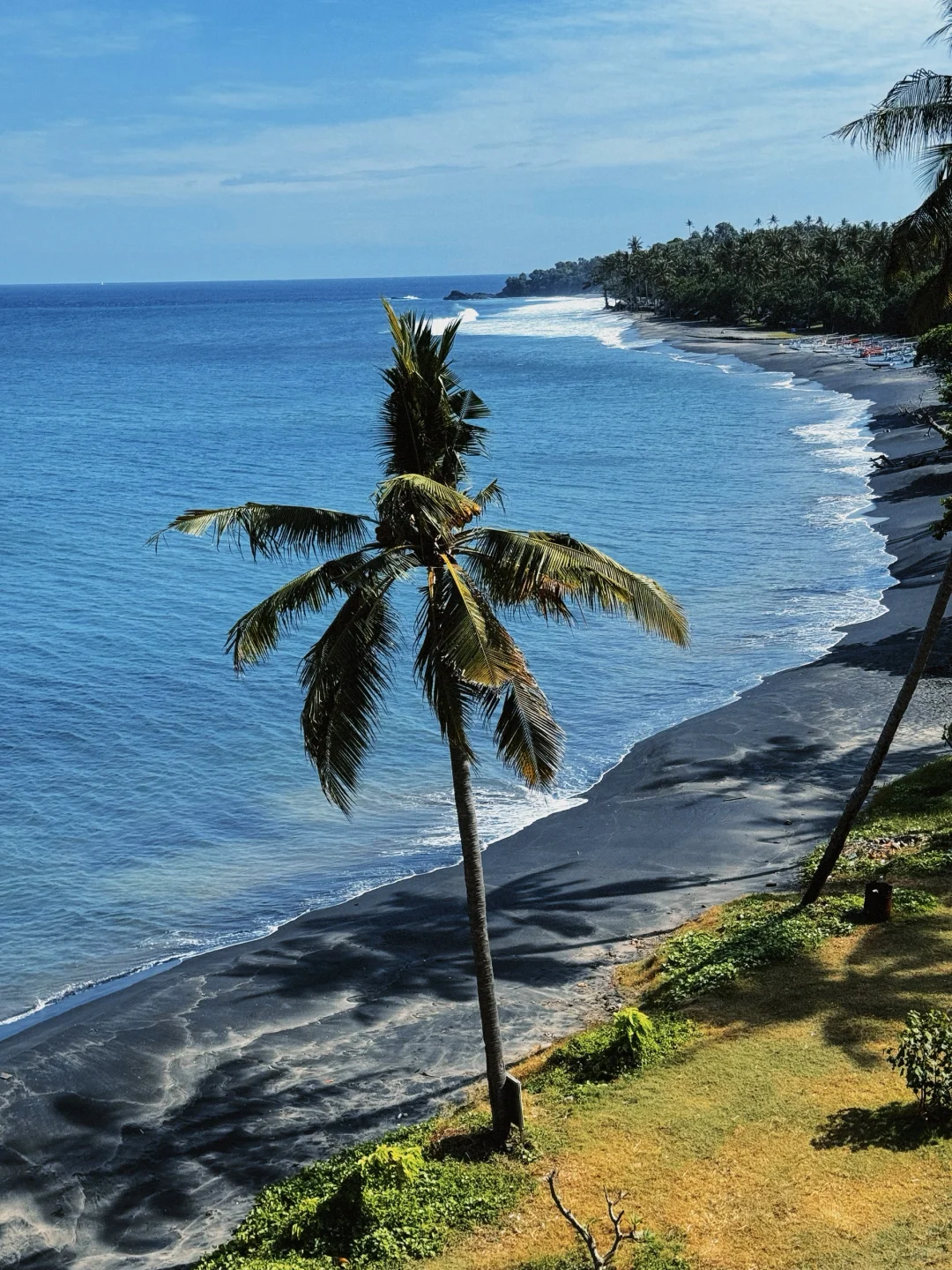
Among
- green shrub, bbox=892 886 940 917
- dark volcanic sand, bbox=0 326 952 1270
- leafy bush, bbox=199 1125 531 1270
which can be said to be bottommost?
dark volcanic sand, bbox=0 326 952 1270

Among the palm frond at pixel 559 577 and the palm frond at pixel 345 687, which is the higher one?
the palm frond at pixel 559 577

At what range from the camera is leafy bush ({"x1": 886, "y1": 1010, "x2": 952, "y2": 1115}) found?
39.3 feet

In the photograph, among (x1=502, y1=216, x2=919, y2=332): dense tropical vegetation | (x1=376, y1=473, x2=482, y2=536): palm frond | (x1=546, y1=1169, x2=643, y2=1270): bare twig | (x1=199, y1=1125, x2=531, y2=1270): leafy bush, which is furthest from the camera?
(x1=502, y1=216, x2=919, y2=332): dense tropical vegetation

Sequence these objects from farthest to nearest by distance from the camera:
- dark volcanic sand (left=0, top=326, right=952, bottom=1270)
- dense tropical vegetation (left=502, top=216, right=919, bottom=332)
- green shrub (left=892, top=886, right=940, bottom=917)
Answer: dense tropical vegetation (left=502, top=216, right=919, bottom=332) → green shrub (left=892, top=886, right=940, bottom=917) → dark volcanic sand (left=0, top=326, right=952, bottom=1270)

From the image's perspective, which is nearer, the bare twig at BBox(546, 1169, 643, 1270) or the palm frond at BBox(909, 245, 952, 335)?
the bare twig at BBox(546, 1169, 643, 1270)

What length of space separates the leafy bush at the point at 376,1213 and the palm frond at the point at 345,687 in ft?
12.5

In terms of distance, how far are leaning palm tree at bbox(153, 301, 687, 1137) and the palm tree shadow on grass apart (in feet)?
14.6

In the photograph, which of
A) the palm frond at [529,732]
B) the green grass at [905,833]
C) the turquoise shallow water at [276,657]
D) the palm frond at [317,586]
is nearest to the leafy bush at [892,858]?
the green grass at [905,833]

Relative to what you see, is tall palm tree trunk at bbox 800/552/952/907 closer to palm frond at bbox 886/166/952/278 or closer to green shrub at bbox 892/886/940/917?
green shrub at bbox 892/886/940/917

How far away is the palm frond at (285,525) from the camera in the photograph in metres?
12.3

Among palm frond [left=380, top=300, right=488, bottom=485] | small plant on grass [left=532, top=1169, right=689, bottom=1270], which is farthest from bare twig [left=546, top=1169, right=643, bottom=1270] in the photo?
palm frond [left=380, top=300, right=488, bottom=485]

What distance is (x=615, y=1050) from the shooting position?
14711 millimetres

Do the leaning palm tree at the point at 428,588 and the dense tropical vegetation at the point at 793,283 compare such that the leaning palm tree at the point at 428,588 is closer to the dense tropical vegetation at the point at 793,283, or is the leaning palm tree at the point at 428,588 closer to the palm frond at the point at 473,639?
the palm frond at the point at 473,639

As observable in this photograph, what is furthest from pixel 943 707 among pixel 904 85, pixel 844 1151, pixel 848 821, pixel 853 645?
pixel 844 1151
